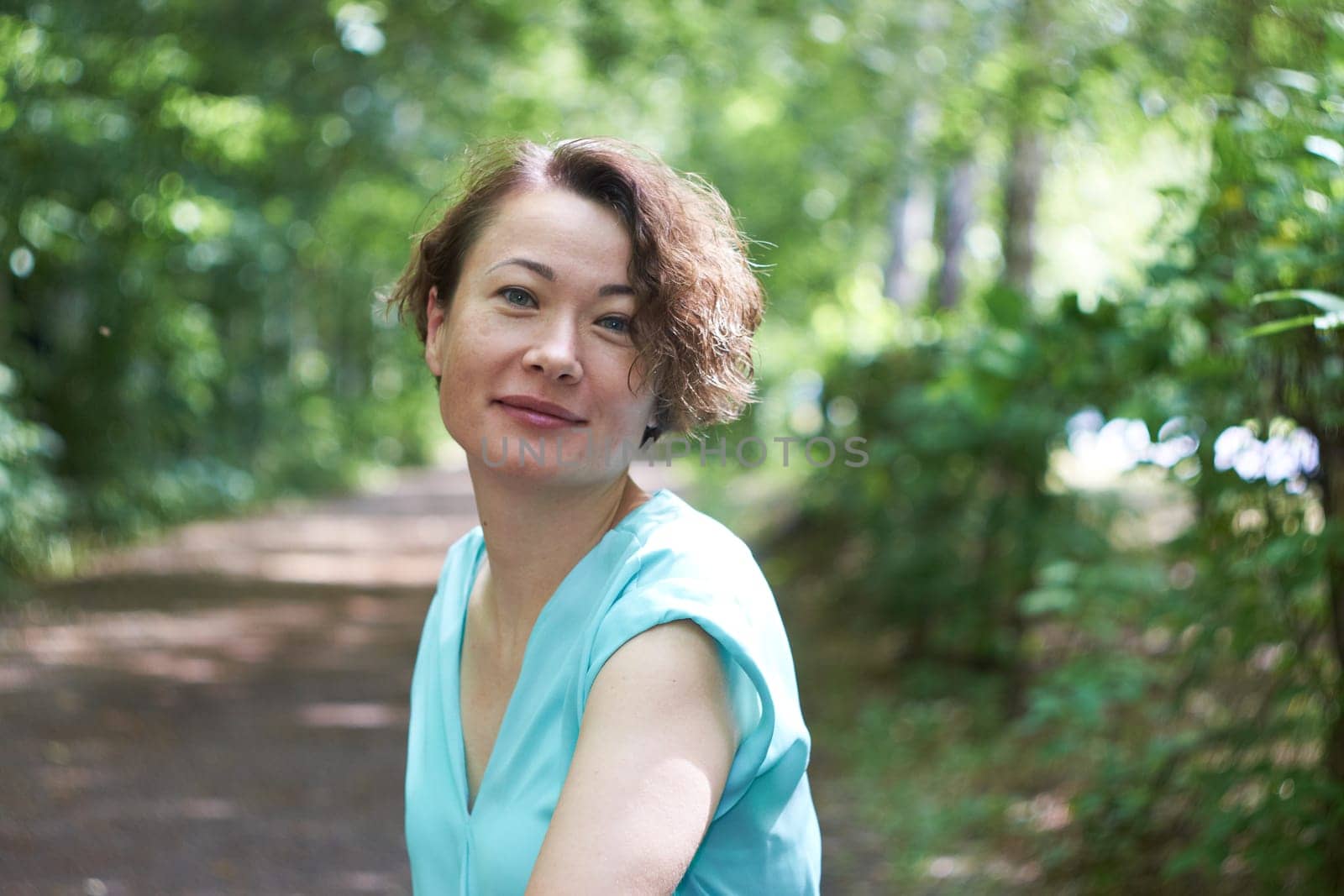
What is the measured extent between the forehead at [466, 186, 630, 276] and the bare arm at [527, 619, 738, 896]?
519 mm

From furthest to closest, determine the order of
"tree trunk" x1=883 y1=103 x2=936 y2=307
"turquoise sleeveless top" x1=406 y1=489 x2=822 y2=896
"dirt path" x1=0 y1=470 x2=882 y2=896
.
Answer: "tree trunk" x1=883 y1=103 x2=936 y2=307, "dirt path" x1=0 y1=470 x2=882 y2=896, "turquoise sleeveless top" x1=406 y1=489 x2=822 y2=896

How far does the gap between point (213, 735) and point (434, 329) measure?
5.56 m

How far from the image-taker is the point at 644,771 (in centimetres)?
146

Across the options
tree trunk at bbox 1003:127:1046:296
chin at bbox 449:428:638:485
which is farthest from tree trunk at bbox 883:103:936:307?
chin at bbox 449:428:638:485

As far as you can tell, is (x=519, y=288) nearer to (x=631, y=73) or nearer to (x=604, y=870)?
(x=604, y=870)

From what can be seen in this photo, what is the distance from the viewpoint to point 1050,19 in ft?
21.4

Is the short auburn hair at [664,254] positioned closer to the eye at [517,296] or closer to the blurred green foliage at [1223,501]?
the eye at [517,296]

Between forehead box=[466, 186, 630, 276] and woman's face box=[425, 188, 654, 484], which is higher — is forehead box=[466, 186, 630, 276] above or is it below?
above

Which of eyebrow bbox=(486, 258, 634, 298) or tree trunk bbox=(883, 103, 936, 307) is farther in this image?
tree trunk bbox=(883, 103, 936, 307)

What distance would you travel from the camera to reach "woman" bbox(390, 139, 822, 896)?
4.87 ft

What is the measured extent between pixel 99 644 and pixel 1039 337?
7.10 meters

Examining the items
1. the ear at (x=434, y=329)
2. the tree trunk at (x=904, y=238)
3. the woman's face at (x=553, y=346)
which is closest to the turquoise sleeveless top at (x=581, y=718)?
the woman's face at (x=553, y=346)

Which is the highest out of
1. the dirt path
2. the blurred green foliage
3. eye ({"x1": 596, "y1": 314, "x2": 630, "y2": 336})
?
eye ({"x1": 596, "y1": 314, "x2": 630, "y2": 336})

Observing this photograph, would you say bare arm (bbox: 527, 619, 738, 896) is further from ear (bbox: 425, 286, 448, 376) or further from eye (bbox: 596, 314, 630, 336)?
ear (bbox: 425, 286, 448, 376)
